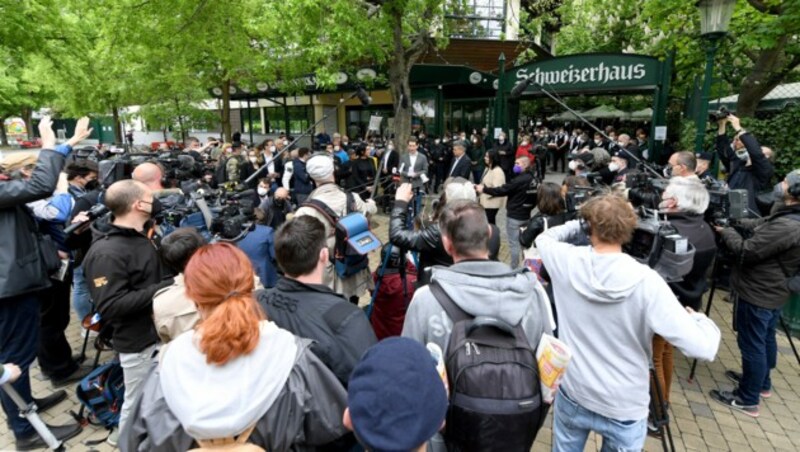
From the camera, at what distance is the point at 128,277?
2.79 meters

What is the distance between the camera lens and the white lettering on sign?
368 inches

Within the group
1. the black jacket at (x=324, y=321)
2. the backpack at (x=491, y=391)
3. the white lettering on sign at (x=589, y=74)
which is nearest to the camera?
the backpack at (x=491, y=391)

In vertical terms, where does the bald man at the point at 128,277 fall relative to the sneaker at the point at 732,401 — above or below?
above

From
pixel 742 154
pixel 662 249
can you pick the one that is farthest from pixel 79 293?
pixel 742 154

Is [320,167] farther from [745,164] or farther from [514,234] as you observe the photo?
[745,164]

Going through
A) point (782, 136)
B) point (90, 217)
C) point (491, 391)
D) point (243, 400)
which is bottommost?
point (491, 391)

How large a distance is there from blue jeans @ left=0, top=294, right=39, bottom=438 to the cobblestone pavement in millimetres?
401

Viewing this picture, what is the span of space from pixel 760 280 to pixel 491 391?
3.05m

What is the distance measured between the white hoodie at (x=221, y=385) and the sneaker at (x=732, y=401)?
409cm

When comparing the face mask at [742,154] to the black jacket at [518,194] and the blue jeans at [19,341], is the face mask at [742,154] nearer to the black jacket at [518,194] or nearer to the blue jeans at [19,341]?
the black jacket at [518,194]

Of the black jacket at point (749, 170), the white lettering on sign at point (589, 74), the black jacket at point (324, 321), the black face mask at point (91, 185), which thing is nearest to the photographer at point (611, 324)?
the black jacket at point (324, 321)

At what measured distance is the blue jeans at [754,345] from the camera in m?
3.54

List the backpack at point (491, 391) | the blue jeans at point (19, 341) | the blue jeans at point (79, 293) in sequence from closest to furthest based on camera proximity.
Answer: the backpack at point (491, 391), the blue jeans at point (19, 341), the blue jeans at point (79, 293)

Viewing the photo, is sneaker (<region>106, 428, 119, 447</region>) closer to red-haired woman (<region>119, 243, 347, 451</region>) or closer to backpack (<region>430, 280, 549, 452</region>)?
red-haired woman (<region>119, 243, 347, 451</region>)
